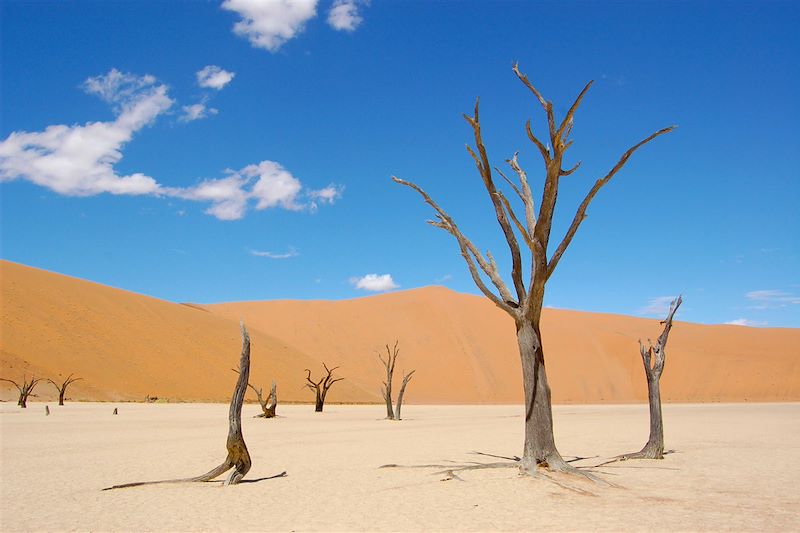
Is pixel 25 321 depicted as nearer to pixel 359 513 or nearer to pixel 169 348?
pixel 169 348

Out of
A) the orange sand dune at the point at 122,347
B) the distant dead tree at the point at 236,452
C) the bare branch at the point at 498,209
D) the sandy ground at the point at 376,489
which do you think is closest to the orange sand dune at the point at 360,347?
the orange sand dune at the point at 122,347

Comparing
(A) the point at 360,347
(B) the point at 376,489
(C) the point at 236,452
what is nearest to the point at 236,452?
(C) the point at 236,452

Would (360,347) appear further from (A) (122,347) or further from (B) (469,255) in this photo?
(B) (469,255)

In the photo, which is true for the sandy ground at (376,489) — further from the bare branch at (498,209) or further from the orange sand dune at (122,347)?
the orange sand dune at (122,347)

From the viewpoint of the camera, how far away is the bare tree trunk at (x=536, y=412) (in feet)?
30.7

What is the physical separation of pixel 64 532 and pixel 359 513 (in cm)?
298

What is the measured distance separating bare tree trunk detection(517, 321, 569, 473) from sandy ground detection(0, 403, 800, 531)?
19.4 inches

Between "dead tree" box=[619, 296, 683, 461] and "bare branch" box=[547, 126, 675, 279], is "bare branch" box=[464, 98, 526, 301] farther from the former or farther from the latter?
"dead tree" box=[619, 296, 683, 461]

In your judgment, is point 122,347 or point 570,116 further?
point 122,347

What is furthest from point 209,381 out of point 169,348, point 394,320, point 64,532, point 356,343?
point 64,532

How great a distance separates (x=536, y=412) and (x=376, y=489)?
2.66m

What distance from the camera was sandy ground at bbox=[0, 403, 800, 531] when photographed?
6637mm

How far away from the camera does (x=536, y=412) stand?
31.1 feet

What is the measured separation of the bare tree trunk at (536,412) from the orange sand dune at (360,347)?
35021mm
